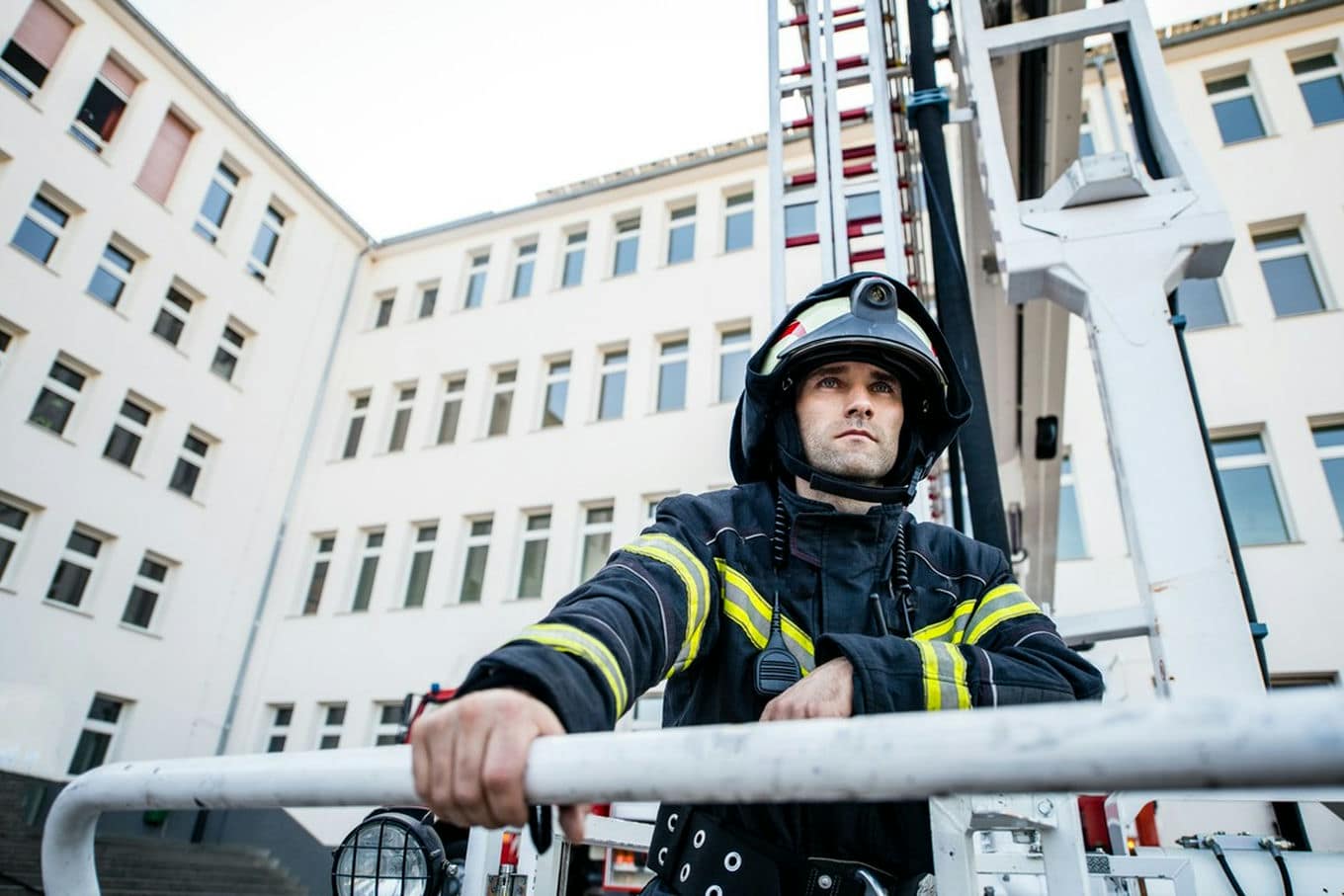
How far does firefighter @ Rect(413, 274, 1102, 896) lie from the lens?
120 centimetres

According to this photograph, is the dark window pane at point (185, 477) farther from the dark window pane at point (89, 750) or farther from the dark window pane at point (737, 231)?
the dark window pane at point (737, 231)

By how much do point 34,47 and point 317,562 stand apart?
931cm

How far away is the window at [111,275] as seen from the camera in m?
13.9

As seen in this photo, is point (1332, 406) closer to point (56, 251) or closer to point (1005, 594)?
point (1005, 594)

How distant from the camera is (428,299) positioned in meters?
18.3

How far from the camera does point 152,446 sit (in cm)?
1430

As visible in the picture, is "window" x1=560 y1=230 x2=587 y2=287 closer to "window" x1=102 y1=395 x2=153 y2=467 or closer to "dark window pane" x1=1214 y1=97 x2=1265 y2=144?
"window" x1=102 y1=395 x2=153 y2=467

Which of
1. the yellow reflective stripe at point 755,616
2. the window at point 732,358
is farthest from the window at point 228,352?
the yellow reflective stripe at point 755,616

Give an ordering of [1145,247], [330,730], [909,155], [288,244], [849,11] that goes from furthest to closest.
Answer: [288,244] → [330,730] → [909,155] → [849,11] → [1145,247]

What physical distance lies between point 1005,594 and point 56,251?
51.9 ft

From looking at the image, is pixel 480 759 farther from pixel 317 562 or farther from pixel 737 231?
pixel 317 562

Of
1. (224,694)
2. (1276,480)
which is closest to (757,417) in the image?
(1276,480)

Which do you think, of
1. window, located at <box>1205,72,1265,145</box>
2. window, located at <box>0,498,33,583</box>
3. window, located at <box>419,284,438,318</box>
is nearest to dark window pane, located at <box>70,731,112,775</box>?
window, located at <box>0,498,33,583</box>

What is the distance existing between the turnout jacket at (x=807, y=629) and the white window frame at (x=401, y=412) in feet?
51.1
